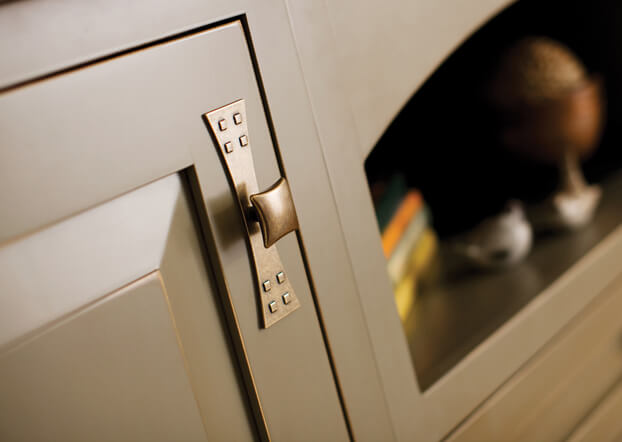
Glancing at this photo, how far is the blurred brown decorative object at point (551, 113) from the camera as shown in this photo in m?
0.70

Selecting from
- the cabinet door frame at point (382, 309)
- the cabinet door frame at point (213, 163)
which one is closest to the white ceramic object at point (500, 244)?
the cabinet door frame at point (382, 309)

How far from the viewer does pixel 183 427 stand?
0.95ft

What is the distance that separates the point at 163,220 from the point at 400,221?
41 cm

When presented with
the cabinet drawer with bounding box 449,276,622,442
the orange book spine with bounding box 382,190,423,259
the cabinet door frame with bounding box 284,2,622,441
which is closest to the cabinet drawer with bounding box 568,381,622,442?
the cabinet drawer with bounding box 449,276,622,442

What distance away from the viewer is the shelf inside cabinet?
20.7 inches

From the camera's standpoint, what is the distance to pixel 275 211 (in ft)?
1.00

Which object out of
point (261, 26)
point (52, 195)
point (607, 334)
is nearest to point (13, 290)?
point (52, 195)

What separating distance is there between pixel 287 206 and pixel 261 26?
10cm

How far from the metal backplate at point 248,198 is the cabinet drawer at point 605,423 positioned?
0.40 meters

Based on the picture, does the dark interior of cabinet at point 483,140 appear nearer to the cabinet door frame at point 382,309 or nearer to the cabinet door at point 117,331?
the cabinet door frame at point 382,309

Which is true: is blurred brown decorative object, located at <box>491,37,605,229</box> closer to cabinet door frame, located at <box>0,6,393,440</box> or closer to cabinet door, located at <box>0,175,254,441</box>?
cabinet door frame, located at <box>0,6,393,440</box>

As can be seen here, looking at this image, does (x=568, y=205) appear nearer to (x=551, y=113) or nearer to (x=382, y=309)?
(x=551, y=113)

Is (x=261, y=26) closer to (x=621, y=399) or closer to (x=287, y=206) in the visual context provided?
(x=287, y=206)

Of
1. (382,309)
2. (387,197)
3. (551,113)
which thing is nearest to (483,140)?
(551,113)
